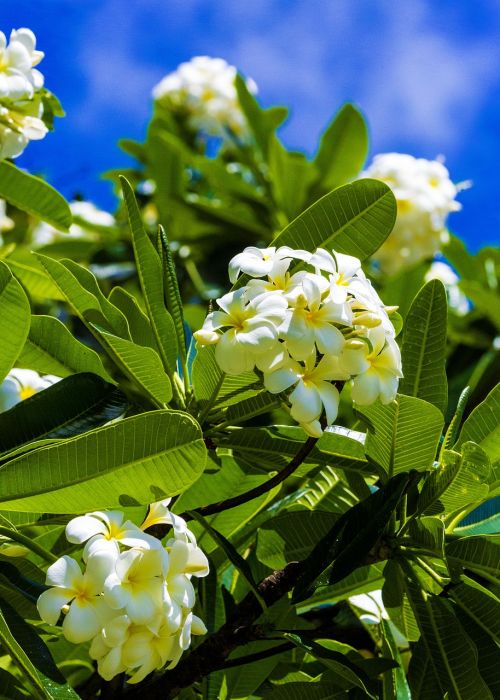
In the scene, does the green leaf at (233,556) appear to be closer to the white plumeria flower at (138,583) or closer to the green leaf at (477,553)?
the white plumeria flower at (138,583)

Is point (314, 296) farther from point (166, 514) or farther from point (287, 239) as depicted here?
point (166, 514)

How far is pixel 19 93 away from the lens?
150 cm

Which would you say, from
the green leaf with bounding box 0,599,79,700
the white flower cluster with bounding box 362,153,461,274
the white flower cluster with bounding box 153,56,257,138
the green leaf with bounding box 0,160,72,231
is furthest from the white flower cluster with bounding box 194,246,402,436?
the white flower cluster with bounding box 153,56,257,138

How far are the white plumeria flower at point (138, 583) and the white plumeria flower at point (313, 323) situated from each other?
248 mm

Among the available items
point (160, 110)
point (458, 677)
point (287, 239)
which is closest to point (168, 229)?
point (160, 110)

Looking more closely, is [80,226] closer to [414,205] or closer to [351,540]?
[414,205]

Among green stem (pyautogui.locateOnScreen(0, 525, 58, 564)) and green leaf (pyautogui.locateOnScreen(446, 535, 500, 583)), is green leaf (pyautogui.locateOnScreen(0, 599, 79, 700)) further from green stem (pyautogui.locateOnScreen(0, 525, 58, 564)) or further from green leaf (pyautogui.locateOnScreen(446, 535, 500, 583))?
green leaf (pyautogui.locateOnScreen(446, 535, 500, 583))

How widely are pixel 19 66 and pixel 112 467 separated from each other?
89 centimetres

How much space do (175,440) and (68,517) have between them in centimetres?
19

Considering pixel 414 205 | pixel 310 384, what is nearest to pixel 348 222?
pixel 310 384

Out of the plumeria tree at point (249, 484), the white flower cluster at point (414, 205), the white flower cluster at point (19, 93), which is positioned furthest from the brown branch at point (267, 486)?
the white flower cluster at point (414, 205)

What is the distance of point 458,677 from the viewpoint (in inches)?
41.4

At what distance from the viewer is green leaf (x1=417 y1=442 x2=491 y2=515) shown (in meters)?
1.00

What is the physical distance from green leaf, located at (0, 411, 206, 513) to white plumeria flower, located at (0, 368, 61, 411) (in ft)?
1.22
